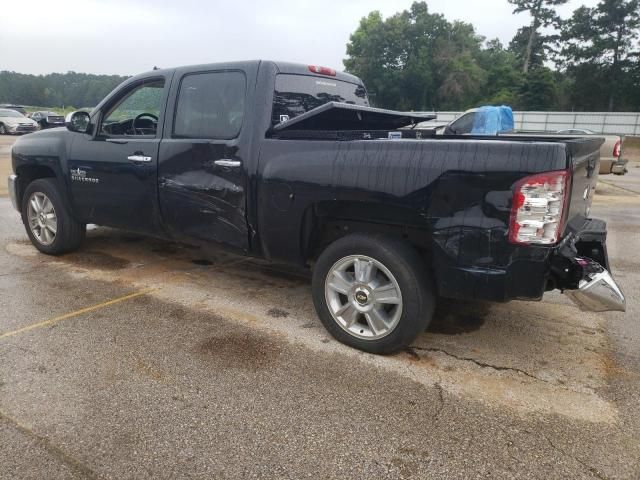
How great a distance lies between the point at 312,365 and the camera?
315 cm

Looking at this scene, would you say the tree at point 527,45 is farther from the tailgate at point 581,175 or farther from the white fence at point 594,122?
the tailgate at point 581,175

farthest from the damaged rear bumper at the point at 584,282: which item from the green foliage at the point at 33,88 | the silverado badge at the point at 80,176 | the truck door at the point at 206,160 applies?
the green foliage at the point at 33,88

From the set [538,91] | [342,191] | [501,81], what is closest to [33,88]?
[501,81]

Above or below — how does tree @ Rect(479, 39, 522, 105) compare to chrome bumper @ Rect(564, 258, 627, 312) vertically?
above

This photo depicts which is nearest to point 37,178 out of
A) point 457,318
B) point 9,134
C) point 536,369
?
point 457,318

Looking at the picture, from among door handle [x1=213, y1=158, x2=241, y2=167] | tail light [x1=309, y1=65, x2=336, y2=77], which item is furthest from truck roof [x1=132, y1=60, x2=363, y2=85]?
door handle [x1=213, y1=158, x2=241, y2=167]

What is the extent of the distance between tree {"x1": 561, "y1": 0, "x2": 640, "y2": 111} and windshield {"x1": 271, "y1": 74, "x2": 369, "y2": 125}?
56162mm

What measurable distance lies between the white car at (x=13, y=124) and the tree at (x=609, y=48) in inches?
2023

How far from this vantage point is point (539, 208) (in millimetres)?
2623

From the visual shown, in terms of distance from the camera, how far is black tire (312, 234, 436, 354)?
3.06 metres

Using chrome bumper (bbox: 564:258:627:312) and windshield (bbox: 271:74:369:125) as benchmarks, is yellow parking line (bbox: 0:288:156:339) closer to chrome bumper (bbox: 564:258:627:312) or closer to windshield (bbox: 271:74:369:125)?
windshield (bbox: 271:74:369:125)

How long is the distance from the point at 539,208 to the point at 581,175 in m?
0.74

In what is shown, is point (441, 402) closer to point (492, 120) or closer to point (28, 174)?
point (28, 174)

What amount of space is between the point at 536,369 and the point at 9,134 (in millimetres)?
31784
